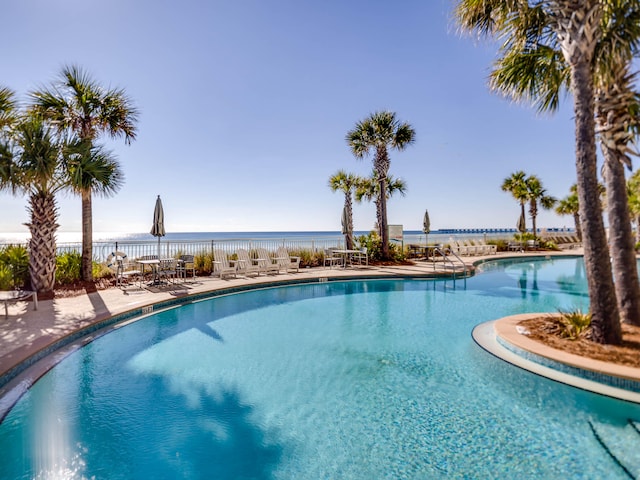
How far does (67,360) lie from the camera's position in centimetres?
437

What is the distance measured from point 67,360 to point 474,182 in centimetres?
2640

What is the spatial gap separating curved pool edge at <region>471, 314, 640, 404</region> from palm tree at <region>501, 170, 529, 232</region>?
2238cm

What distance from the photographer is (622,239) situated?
14.5ft

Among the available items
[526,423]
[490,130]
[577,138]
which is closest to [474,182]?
[490,130]

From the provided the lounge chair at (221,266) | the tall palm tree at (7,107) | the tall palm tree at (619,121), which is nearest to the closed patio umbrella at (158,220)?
the lounge chair at (221,266)

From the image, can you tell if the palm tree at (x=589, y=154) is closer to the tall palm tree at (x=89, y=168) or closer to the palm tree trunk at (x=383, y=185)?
the tall palm tree at (x=89, y=168)

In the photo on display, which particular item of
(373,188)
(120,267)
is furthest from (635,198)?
(120,267)

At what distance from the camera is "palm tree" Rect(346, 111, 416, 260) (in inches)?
584

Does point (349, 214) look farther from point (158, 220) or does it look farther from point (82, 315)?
point (82, 315)

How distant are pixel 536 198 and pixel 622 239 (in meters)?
23.6

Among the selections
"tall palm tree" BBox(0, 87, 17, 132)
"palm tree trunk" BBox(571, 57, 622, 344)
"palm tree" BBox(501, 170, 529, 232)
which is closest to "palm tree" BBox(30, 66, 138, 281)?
"tall palm tree" BBox(0, 87, 17, 132)

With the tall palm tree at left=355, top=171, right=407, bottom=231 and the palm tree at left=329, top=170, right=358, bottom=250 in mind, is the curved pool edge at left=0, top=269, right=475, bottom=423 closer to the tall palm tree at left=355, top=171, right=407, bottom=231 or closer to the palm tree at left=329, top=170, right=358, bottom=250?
the palm tree at left=329, top=170, right=358, bottom=250

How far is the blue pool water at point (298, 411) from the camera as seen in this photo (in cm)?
245

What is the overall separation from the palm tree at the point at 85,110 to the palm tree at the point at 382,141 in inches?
379
